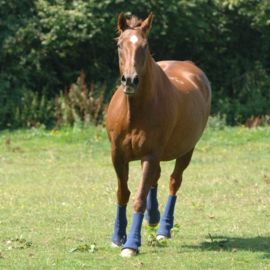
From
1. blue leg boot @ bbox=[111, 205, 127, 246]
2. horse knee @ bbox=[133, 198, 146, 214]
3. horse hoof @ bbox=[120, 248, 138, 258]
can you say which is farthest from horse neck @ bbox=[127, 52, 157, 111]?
horse hoof @ bbox=[120, 248, 138, 258]

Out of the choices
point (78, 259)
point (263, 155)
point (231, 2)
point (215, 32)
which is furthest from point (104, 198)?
point (215, 32)

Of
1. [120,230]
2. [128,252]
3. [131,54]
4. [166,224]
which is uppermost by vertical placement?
[131,54]

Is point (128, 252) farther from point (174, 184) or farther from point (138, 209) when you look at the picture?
point (174, 184)

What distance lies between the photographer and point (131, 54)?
625 cm

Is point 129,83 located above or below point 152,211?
above

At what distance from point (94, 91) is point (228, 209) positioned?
35.6 feet

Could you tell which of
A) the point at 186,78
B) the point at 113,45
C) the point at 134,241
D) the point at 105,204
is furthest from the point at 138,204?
the point at 113,45

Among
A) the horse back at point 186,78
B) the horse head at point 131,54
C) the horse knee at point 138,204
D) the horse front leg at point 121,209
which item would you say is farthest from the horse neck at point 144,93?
the horse back at point 186,78

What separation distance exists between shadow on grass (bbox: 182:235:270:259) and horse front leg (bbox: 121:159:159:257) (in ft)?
2.77

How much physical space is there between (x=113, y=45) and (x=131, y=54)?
46.7 feet

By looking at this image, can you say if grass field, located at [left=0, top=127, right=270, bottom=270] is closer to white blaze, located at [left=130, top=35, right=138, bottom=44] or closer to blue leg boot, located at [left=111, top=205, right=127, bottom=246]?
blue leg boot, located at [left=111, top=205, right=127, bottom=246]

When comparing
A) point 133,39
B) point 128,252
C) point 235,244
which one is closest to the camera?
point 133,39

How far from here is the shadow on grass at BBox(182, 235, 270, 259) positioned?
704cm

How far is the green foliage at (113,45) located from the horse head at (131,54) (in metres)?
12.3
